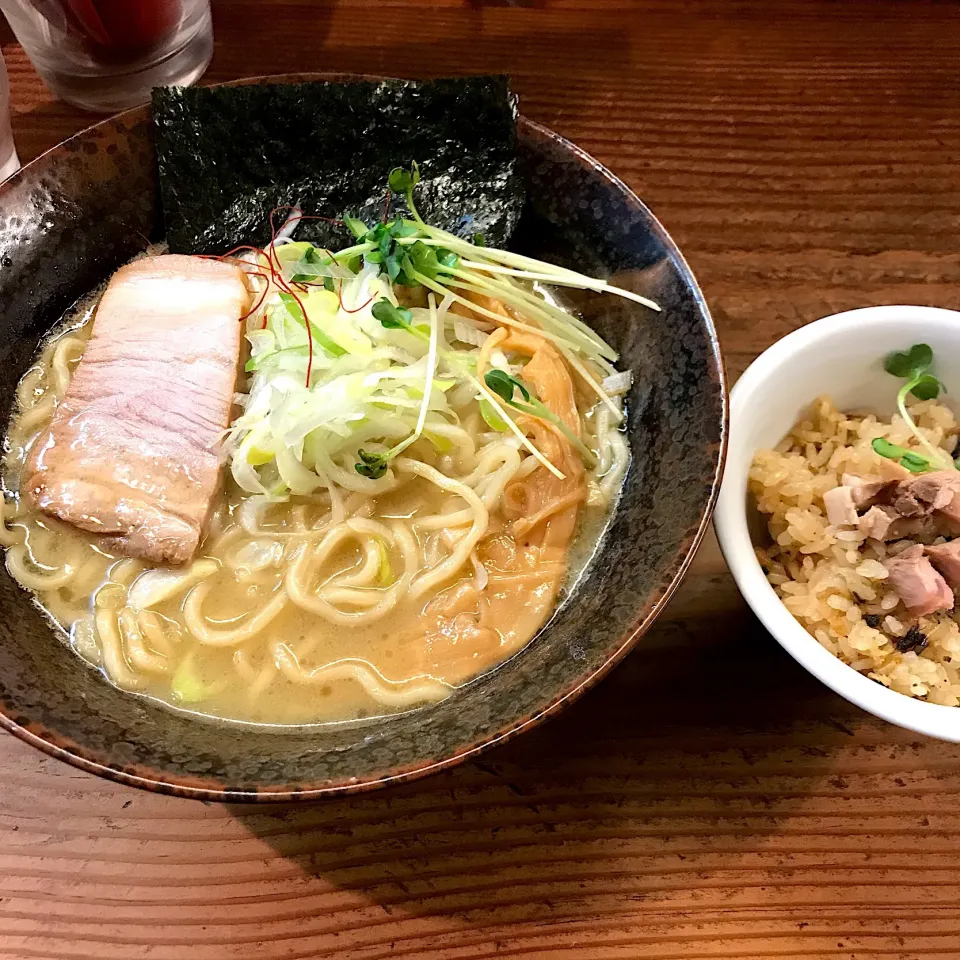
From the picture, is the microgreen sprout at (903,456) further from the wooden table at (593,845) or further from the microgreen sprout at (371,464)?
the microgreen sprout at (371,464)

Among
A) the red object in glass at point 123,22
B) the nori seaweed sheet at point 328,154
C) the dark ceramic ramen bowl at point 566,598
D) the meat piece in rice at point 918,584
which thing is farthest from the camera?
the red object in glass at point 123,22

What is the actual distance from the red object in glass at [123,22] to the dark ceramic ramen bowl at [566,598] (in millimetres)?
576

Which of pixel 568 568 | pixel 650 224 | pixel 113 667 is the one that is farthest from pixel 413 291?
pixel 113 667

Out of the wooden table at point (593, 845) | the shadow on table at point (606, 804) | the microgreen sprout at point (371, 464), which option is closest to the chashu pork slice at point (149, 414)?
the microgreen sprout at point (371, 464)

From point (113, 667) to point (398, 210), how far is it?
3.84ft

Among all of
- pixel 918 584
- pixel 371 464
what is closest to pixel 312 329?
pixel 371 464

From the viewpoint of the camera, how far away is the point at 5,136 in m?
2.12

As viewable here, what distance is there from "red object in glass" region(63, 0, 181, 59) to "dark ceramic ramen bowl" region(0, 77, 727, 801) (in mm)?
576

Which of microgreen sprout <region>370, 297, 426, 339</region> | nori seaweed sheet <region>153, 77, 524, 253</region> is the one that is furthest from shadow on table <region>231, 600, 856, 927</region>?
nori seaweed sheet <region>153, 77, 524, 253</region>

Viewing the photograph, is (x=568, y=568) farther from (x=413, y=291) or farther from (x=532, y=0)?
(x=532, y=0)

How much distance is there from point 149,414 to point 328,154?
76 cm

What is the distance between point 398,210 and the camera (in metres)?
1.89

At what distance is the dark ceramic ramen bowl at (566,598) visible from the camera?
1.20 meters

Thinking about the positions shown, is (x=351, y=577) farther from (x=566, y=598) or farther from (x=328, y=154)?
(x=328, y=154)
